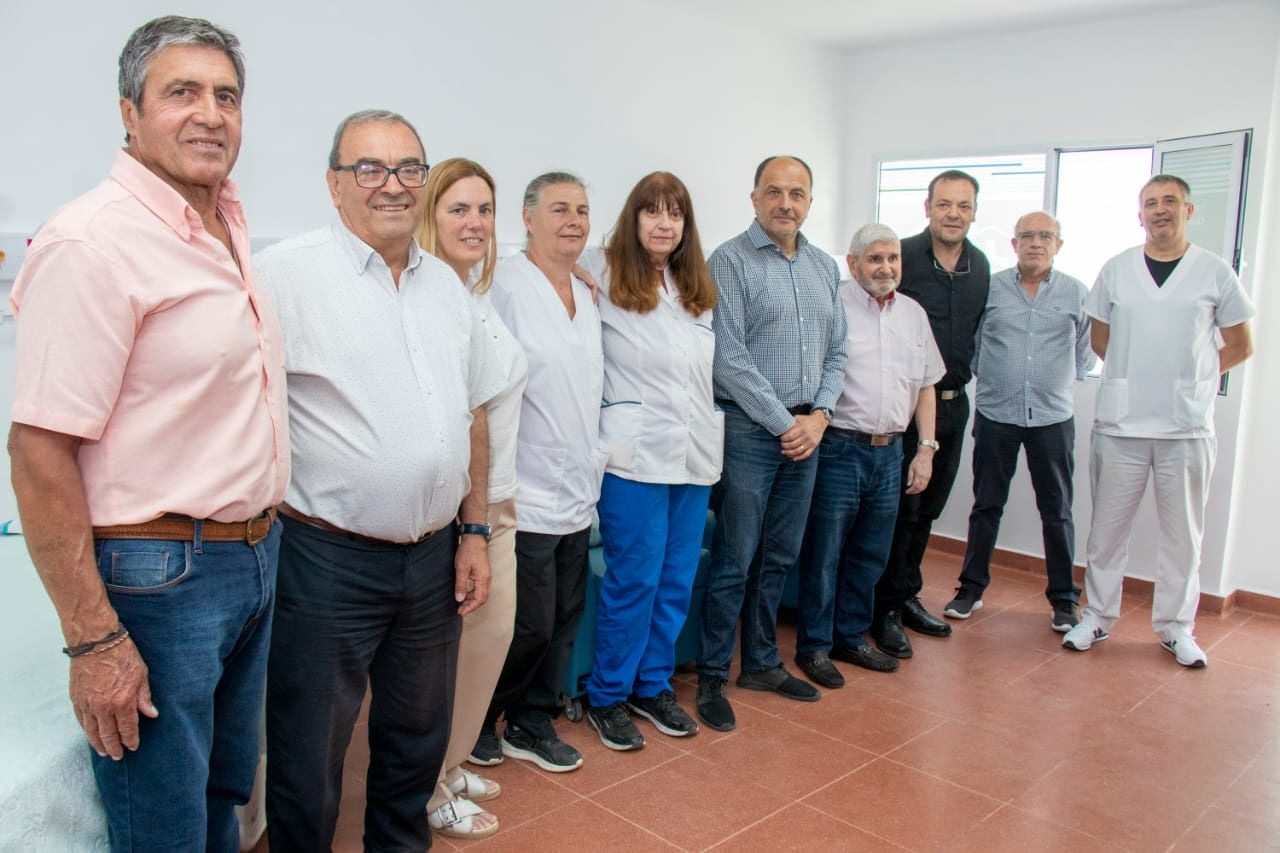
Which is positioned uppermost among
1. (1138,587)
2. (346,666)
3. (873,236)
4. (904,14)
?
(904,14)

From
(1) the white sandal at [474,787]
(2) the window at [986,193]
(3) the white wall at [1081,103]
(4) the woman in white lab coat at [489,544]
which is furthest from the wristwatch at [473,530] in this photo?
(3) the white wall at [1081,103]

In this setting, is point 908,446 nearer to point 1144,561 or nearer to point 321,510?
point 1144,561

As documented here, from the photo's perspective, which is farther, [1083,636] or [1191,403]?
[1083,636]

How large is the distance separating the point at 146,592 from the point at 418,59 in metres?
2.91

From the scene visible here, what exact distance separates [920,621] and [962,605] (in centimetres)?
32

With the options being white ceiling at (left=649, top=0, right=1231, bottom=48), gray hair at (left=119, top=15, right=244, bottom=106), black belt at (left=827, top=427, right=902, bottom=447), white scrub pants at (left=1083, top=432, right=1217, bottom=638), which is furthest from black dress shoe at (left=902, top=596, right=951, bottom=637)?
→ gray hair at (left=119, top=15, right=244, bottom=106)

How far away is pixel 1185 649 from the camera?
3814 mm

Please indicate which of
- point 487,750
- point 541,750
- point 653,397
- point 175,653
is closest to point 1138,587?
point 653,397

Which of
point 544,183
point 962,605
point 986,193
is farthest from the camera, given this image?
point 986,193

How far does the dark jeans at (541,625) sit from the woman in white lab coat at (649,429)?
0.15m

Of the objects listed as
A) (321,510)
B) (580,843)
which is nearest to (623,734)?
(580,843)

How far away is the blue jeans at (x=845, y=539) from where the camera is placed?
11.2 feet

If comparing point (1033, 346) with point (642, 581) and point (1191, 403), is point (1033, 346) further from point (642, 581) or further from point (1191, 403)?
point (642, 581)

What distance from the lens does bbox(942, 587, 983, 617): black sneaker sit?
14.1 feet
